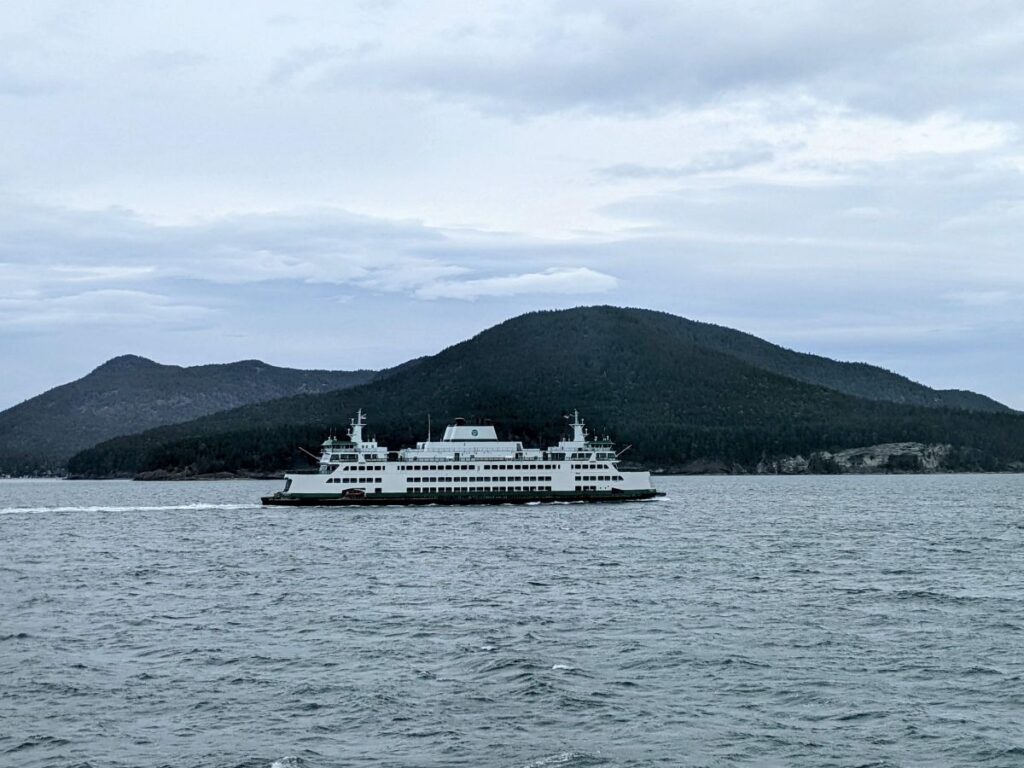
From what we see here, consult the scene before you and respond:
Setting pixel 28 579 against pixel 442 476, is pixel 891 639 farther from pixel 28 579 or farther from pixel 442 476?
pixel 442 476

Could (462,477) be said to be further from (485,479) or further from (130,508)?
(130,508)

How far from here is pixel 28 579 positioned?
63.3m

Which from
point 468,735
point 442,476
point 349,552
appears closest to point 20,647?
point 468,735

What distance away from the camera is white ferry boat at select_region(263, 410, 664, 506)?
133 m

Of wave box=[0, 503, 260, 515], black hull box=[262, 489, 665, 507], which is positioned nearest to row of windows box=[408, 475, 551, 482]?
black hull box=[262, 489, 665, 507]

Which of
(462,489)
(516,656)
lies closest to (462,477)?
(462,489)

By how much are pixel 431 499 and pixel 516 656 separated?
96252mm

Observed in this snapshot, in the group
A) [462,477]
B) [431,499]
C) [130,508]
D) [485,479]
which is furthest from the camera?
[130,508]

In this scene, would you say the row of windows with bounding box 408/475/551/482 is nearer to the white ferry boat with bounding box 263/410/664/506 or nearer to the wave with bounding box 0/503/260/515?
the white ferry boat with bounding box 263/410/664/506

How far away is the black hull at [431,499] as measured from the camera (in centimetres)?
13238

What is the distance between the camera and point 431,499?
134 m

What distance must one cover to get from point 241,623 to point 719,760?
80.9 ft

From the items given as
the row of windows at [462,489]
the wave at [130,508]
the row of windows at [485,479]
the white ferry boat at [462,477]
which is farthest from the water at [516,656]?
the wave at [130,508]

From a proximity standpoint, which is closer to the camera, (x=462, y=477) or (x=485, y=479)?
(x=485, y=479)
